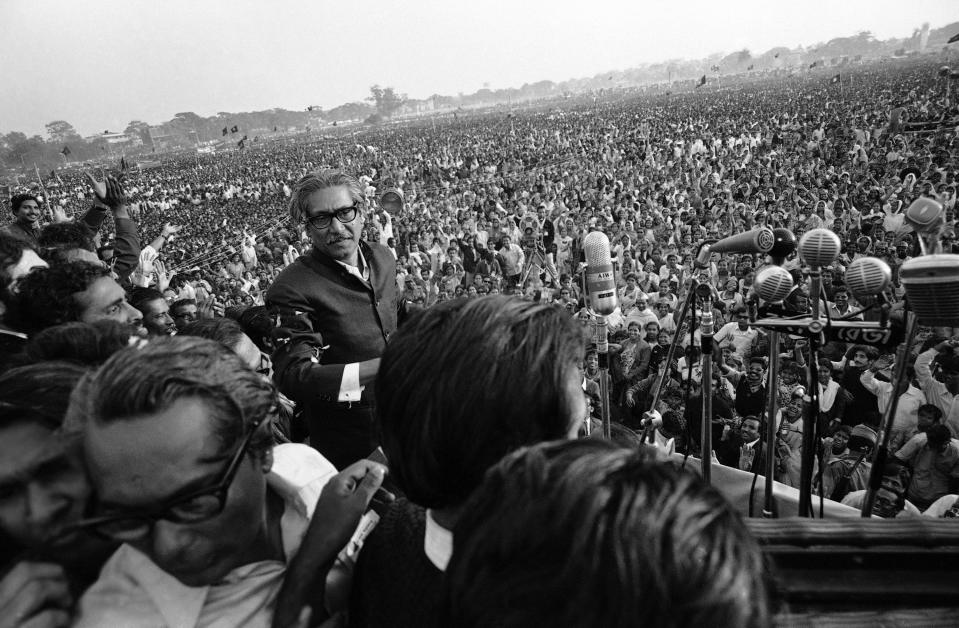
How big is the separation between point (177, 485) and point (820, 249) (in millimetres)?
1546

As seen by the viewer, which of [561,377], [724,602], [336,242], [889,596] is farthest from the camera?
[336,242]

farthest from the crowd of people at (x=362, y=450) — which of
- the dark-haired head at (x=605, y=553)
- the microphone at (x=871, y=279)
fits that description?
the microphone at (x=871, y=279)

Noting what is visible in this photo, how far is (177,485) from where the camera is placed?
2.58 ft

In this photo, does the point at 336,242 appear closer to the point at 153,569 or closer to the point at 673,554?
the point at 153,569

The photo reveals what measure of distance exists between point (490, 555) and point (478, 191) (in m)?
17.9

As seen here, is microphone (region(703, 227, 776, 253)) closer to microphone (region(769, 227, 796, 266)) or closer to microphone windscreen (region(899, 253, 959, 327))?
microphone (region(769, 227, 796, 266))

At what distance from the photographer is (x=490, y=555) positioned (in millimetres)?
502

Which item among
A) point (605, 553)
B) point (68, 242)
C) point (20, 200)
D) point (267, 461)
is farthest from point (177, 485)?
point (20, 200)

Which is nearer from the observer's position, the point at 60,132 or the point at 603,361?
the point at 603,361

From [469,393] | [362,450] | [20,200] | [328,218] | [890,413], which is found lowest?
[362,450]

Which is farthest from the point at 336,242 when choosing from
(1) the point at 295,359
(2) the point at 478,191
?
(2) the point at 478,191

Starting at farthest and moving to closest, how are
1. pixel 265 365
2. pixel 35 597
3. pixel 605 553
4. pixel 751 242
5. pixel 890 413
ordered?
pixel 265 365 < pixel 751 242 < pixel 890 413 < pixel 35 597 < pixel 605 553

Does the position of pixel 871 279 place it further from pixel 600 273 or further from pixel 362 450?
pixel 362 450

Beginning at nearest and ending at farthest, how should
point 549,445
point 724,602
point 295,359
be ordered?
point 724,602 → point 549,445 → point 295,359
